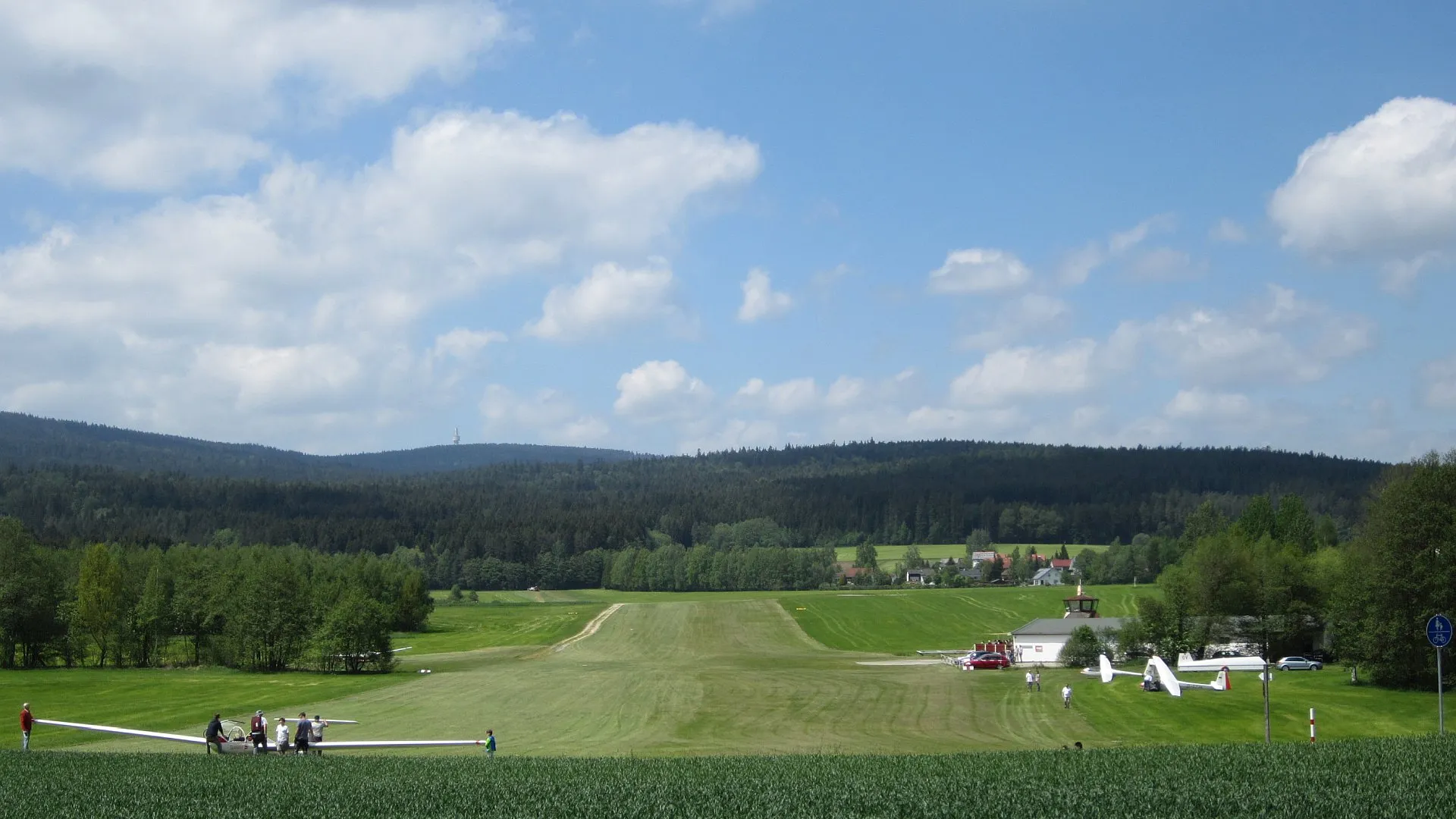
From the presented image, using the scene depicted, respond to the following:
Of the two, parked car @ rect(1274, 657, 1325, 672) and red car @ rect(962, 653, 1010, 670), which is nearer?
parked car @ rect(1274, 657, 1325, 672)

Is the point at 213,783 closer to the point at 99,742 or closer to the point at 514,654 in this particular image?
the point at 99,742

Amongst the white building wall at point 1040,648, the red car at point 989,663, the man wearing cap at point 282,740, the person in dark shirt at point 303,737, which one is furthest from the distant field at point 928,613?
the man wearing cap at point 282,740

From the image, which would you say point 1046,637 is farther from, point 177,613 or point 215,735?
point 177,613

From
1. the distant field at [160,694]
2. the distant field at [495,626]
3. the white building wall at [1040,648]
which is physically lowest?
the distant field at [495,626]

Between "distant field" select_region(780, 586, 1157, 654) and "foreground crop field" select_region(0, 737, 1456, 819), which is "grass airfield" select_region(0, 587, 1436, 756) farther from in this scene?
"foreground crop field" select_region(0, 737, 1456, 819)

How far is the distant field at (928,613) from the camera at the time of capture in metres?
105

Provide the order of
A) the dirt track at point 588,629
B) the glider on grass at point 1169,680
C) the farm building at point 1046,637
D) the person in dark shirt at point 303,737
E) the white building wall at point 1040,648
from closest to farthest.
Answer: the person in dark shirt at point 303,737 < the glider on grass at point 1169,680 < the white building wall at point 1040,648 < the farm building at point 1046,637 < the dirt track at point 588,629

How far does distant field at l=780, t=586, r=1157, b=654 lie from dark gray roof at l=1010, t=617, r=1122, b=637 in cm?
1387

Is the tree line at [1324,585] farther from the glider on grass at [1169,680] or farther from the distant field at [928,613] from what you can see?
the distant field at [928,613]

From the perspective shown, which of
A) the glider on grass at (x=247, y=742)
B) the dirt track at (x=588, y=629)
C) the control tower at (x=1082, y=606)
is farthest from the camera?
the dirt track at (x=588, y=629)

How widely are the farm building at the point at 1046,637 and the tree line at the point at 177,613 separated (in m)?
45.1

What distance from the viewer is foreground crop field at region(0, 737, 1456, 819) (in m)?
20.2

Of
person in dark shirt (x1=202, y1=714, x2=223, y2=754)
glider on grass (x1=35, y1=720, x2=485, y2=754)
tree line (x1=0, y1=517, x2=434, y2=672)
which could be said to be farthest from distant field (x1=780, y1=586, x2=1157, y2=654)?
person in dark shirt (x1=202, y1=714, x2=223, y2=754)

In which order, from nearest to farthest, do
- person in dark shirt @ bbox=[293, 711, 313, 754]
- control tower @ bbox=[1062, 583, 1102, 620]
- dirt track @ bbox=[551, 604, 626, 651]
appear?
person in dark shirt @ bbox=[293, 711, 313, 754] → control tower @ bbox=[1062, 583, 1102, 620] → dirt track @ bbox=[551, 604, 626, 651]
